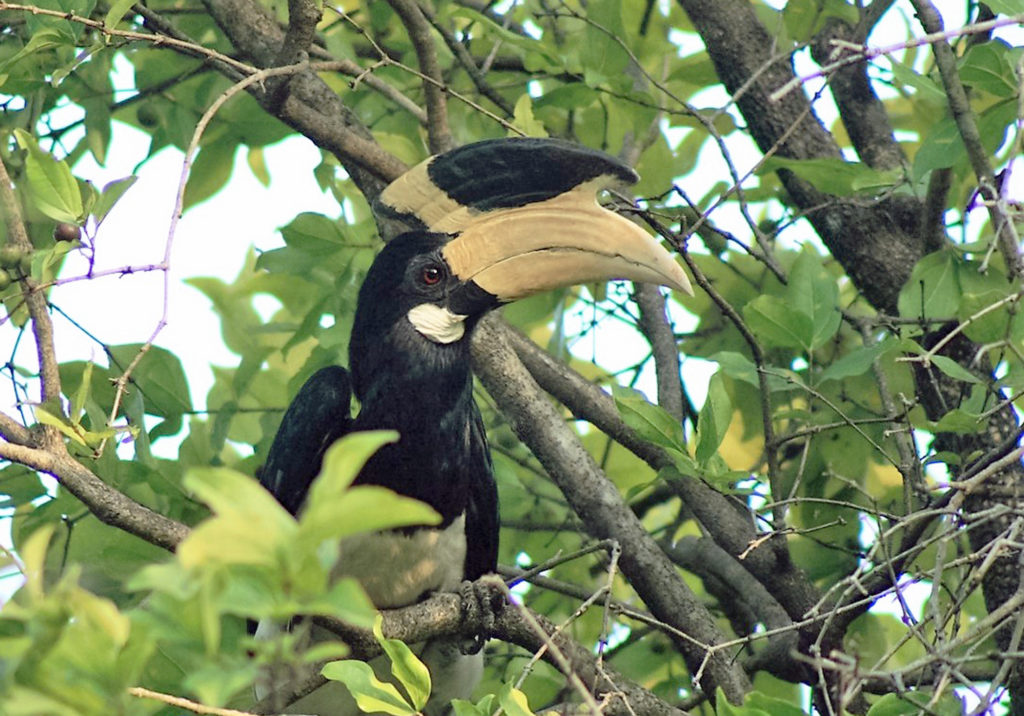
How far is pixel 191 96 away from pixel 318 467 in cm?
155

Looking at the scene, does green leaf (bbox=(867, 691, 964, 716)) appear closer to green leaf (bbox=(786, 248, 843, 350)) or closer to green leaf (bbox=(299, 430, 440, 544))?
green leaf (bbox=(786, 248, 843, 350))

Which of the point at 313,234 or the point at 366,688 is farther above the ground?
the point at 313,234

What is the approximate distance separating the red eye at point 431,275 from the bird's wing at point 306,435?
37 centimetres

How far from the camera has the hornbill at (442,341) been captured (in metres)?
3.80

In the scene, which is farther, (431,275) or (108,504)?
(431,275)

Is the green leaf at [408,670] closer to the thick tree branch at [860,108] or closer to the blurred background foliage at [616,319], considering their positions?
the blurred background foliage at [616,319]

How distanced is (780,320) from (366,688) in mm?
1561

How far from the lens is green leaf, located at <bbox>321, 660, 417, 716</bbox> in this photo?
2.42 m

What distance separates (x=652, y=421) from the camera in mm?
3307

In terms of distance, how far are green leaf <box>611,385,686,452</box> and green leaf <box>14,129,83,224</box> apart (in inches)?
49.7

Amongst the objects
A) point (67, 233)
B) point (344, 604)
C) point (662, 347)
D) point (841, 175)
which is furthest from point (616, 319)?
point (344, 604)

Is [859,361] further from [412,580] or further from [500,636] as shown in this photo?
[412,580]

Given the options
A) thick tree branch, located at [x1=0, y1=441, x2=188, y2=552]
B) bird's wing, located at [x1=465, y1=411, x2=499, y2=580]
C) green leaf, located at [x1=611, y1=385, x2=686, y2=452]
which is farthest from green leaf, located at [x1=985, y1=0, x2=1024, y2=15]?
thick tree branch, located at [x1=0, y1=441, x2=188, y2=552]

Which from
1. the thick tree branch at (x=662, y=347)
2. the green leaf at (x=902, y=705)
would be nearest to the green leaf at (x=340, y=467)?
the green leaf at (x=902, y=705)
